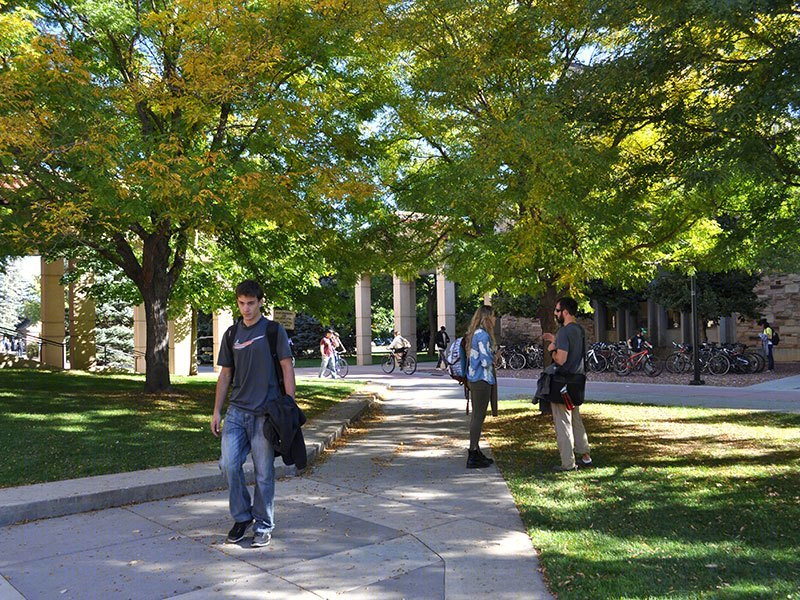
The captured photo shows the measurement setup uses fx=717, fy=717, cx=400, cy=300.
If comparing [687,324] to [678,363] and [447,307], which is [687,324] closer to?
[678,363]

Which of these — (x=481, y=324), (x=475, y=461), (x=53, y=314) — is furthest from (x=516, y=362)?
(x=481, y=324)

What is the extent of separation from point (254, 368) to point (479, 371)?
10.7ft

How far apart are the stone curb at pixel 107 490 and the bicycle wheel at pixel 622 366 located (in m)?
17.7

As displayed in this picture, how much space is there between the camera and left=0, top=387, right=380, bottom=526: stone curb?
6.02 m

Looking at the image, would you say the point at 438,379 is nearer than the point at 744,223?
No

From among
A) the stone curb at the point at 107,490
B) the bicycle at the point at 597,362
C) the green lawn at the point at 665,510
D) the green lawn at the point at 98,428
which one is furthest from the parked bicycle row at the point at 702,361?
the stone curb at the point at 107,490

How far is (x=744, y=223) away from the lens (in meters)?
8.85

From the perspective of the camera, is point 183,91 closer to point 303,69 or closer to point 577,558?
point 303,69

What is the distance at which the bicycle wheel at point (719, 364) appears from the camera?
886 inches

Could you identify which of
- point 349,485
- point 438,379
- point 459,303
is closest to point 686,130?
point 349,485

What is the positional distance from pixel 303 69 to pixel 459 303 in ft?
123

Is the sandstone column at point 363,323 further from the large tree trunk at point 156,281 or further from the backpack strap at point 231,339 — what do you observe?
the backpack strap at point 231,339

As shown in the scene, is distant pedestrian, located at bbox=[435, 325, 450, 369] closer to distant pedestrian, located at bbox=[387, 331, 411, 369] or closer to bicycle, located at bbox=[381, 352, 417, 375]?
bicycle, located at bbox=[381, 352, 417, 375]

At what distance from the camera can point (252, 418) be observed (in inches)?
203
